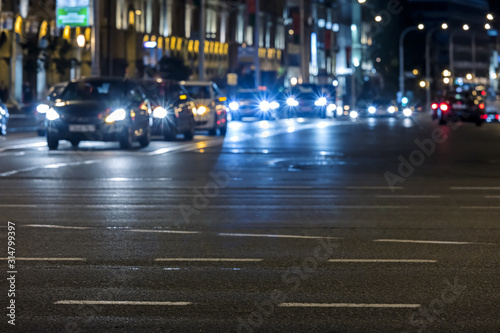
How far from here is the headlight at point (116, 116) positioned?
29203mm

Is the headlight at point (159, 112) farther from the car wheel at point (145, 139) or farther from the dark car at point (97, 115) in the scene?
the dark car at point (97, 115)

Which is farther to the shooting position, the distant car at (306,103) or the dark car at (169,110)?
the distant car at (306,103)

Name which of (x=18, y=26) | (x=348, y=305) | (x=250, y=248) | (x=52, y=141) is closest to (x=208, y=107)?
(x=52, y=141)

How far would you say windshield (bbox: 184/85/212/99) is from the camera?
39266mm

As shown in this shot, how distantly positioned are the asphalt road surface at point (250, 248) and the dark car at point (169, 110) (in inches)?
443

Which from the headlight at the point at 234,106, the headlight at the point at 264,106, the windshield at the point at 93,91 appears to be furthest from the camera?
the headlight at the point at 264,106

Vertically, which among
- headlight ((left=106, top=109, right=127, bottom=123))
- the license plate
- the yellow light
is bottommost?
the license plate

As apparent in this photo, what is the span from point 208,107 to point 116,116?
9.74 meters

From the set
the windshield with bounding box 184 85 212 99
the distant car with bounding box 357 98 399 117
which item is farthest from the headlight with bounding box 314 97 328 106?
the windshield with bounding box 184 85 212 99

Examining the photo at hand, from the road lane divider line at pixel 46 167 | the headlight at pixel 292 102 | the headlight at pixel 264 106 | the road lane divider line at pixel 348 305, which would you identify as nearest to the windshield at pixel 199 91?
the road lane divider line at pixel 46 167

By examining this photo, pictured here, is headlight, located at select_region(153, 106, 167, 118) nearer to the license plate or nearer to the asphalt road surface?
the license plate

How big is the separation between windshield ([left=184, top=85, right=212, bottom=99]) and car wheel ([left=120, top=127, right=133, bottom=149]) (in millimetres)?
9620

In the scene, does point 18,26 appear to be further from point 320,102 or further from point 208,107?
point 208,107

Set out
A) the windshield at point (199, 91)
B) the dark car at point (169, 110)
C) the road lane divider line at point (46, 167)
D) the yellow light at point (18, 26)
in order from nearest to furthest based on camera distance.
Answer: the road lane divider line at point (46, 167) < the dark car at point (169, 110) < the windshield at point (199, 91) < the yellow light at point (18, 26)
